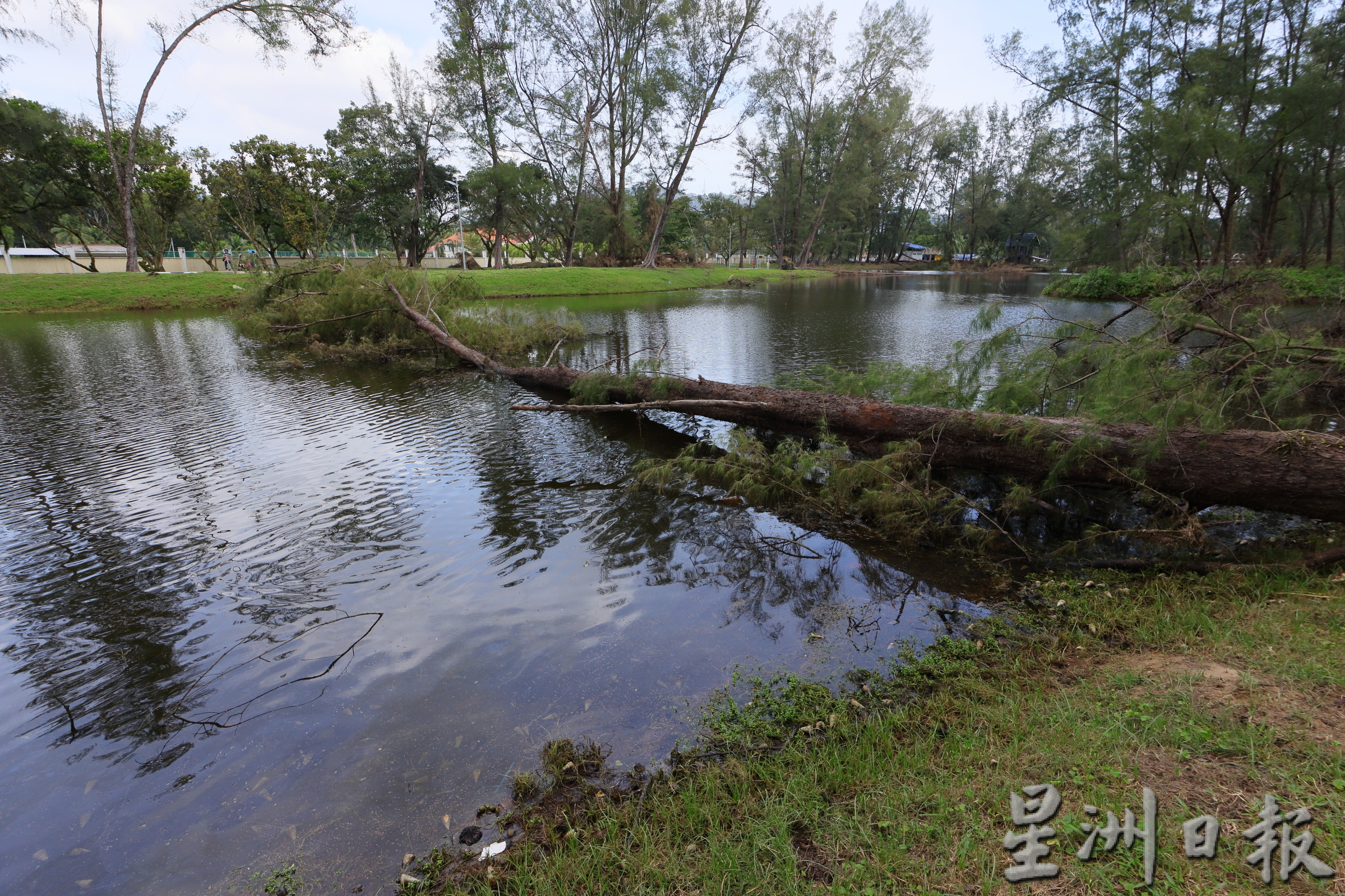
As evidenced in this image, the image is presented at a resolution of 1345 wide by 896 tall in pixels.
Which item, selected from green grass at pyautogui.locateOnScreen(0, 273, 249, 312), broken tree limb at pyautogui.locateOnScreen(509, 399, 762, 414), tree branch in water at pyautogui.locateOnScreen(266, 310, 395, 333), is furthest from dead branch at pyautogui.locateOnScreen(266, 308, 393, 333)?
green grass at pyautogui.locateOnScreen(0, 273, 249, 312)

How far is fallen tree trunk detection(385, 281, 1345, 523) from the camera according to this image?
4801 millimetres

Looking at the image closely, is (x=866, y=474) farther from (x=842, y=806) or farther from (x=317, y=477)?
(x=317, y=477)

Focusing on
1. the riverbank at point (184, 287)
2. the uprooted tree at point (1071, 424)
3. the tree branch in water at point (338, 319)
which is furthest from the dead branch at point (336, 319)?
the uprooted tree at point (1071, 424)

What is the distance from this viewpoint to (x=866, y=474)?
253 inches

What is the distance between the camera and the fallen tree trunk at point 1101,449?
480cm

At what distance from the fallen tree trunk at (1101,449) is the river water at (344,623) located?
1.58m

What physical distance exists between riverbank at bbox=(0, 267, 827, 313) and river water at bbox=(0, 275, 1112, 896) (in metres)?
16.1

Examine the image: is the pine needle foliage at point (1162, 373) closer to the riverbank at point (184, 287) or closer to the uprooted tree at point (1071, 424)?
the uprooted tree at point (1071, 424)

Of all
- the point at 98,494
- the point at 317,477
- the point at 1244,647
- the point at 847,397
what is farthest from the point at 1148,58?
the point at 98,494

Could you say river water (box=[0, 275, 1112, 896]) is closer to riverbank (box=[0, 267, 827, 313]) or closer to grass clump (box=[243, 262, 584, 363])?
grass clump (box=[243, 262, 584, 363])

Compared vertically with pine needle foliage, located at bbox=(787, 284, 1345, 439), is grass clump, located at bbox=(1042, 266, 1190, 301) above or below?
above

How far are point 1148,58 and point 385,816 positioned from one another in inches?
1515

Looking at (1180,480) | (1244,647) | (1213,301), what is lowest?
(1244,647)

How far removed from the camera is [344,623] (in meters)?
4.59
